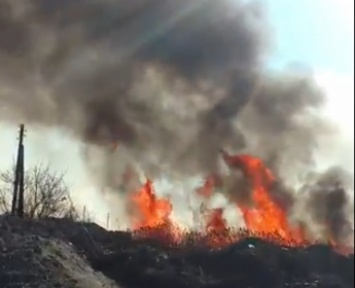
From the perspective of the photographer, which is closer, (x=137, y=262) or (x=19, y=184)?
(x=137, y=262)

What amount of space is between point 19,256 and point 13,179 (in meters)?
10.6

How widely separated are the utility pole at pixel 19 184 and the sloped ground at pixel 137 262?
8.31 ft

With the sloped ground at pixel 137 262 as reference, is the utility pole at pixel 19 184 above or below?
above

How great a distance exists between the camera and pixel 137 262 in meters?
27.2

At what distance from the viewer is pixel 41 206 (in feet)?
122

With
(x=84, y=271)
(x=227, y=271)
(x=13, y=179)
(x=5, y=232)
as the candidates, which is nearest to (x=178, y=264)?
(x=227, y=271)

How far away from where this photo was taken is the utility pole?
1207 inches

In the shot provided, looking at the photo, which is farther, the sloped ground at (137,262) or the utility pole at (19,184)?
the utility pole at (19,184)

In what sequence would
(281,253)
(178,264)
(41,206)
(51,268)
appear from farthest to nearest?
(41,206)
(281,253)
(178,264)
(51,268)

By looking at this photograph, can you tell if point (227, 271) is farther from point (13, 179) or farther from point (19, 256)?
point (13, 179)

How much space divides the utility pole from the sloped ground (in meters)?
2.53

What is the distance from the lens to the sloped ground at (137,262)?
76.5 ft

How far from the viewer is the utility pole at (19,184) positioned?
1207 inches

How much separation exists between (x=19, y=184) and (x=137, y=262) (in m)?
7.78
